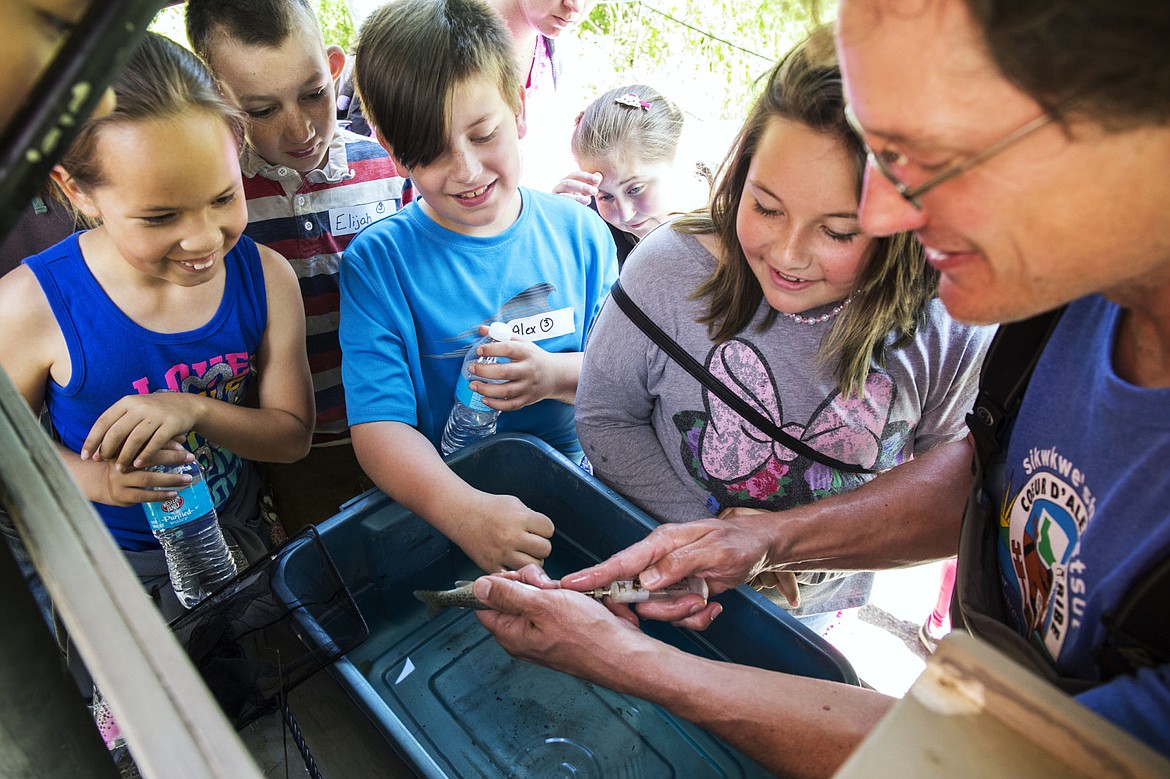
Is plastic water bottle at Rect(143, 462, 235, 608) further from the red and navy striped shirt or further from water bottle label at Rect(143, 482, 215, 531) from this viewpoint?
the red and navy striped shirt

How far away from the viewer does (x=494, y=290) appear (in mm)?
1970

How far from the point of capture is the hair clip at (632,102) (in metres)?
2.89

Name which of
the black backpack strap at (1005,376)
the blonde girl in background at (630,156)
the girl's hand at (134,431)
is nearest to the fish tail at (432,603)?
the girl's hand at (134,431)

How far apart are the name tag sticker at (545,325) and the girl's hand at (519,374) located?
59 millimetres

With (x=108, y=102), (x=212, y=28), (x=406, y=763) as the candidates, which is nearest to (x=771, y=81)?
(x=108, y=102)

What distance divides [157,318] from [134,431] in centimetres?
33

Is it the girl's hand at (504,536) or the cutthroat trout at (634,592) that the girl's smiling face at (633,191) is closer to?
the girl's hand at (504,536)

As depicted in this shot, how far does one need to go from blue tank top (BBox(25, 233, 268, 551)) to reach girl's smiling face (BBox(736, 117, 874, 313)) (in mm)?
1225

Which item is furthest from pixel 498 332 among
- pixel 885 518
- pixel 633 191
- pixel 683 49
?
pixel 683 49

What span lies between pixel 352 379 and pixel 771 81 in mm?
1152

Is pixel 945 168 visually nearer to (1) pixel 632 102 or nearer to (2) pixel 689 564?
(2) pixel 689 564

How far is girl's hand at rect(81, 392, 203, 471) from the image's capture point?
4.84ft

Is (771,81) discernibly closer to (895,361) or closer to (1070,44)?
(895,361)

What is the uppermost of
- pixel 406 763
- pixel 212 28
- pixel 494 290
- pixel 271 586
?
pixel 212 28
